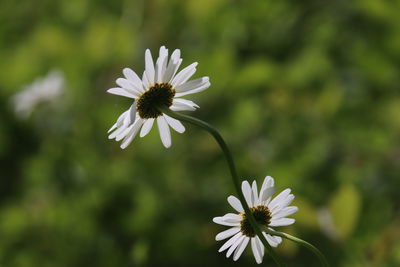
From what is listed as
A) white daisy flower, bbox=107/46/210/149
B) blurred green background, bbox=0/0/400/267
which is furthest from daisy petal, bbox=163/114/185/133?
blurred green background, bbox=0/0/400/267

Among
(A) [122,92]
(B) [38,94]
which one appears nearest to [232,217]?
(A) [122,92]

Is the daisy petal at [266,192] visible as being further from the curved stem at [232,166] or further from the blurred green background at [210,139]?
the blurred green background at [210,139]

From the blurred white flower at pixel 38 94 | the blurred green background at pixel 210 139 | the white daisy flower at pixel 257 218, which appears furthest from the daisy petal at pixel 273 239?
the blurred white flower at pixel 38 94

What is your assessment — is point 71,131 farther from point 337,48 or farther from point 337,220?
point 337,220

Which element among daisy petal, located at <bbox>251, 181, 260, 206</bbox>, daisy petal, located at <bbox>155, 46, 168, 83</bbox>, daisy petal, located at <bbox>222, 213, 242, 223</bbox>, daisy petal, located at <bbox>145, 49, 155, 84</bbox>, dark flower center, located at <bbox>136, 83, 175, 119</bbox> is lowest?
daisy petal, located at <bbox>222, 213, 242, 223</bbox>

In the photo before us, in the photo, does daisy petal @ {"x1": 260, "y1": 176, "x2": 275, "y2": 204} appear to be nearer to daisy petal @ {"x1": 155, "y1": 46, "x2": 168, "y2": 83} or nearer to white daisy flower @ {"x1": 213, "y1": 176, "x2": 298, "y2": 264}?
white daisy flower @ {"x1": 213, "y1": 176, "x2": 298, "y2": 264}

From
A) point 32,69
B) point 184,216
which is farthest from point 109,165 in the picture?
point 32,69

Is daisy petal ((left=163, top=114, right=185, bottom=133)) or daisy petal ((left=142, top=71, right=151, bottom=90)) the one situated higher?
daisy petal ((left=142, top=71, right=151, bottom=90))
